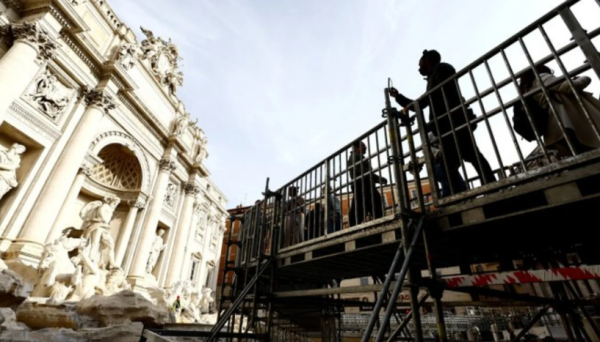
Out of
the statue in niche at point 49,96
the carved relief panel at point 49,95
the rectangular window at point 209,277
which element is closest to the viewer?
the carved relief panel at point 49,95

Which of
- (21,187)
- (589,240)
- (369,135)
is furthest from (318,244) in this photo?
(21,187)

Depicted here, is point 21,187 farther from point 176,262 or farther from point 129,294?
point 176,262

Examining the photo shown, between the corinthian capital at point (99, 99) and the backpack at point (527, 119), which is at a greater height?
the corinthian capital at point (99, 99)

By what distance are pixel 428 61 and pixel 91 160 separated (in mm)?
15631

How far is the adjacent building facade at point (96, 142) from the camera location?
10594 mm

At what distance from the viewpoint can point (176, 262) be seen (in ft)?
63.6

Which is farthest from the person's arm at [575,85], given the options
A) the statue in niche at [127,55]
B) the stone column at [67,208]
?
the statue in niche at [127,55]

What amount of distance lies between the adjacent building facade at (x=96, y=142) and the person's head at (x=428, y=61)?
13404 millimetres

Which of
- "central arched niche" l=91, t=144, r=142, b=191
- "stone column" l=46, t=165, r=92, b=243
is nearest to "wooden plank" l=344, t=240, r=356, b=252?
"stone column" l=46, t=165, r=92, b=243

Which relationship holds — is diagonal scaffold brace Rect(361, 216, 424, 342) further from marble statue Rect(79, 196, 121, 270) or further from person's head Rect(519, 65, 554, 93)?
marble statue Rect(79, 196, 121, 270)

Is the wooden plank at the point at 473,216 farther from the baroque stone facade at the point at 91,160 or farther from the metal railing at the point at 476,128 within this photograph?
the baroque stone facade at the point at 91,160

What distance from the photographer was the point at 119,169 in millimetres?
17406

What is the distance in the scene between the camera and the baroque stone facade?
1038 centimetres

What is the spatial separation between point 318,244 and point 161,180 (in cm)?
1719
